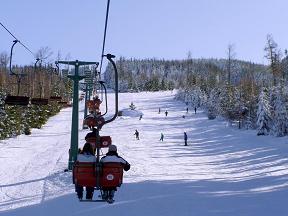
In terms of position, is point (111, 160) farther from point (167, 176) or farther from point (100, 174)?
point (167, 176)

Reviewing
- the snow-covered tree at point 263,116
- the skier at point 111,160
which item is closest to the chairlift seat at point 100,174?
the skier at point 111,160

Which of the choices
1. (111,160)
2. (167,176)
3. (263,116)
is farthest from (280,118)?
(111,160)

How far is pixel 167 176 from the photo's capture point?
3116 centimetres

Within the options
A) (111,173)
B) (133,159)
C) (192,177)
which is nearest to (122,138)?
(133,159)

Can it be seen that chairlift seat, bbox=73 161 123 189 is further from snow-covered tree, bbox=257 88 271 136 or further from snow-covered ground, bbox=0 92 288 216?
snow-covered tree, bbox=257 88 271 136

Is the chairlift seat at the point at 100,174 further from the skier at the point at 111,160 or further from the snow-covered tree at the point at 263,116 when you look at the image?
the snow-covered tree at the point at 263,116

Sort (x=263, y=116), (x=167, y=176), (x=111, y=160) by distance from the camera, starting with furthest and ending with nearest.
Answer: (x=263, y=116) → (x=167, y=176) → (x=111, y=160)

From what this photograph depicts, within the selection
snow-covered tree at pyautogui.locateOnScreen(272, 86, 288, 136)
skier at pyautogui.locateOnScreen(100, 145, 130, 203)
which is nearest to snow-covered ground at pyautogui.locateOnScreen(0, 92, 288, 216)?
snow-covered tree at pyautogui.locateOnScreen(272, 86, 288, 136)

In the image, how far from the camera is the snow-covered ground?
21.8 meters

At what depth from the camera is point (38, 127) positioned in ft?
243

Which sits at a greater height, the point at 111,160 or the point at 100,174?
the point at 111,160

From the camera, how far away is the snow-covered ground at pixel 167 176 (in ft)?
71.6

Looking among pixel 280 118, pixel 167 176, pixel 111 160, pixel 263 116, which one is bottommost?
pixel 167 176

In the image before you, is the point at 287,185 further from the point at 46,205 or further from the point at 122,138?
the point at 122,138
